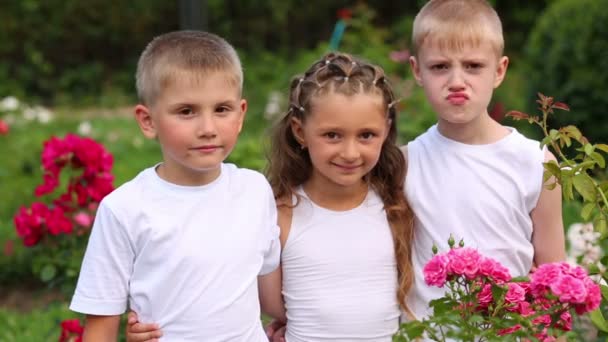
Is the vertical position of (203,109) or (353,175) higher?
(203,109)

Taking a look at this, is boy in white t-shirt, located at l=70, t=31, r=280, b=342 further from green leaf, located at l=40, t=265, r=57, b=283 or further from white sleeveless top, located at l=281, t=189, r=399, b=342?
green leaf, located at l=40, t=265, r=57, b=283

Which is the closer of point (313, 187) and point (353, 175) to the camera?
point (353, 175)

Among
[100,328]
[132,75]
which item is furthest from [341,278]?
[132,75]

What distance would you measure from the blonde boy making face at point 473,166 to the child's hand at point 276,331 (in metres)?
0.43

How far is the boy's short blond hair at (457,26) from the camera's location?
255 centimetres

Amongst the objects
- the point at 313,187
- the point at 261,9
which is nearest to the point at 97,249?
the point at 313,187

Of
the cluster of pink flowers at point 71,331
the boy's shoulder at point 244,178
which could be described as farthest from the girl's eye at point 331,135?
the cluster of pink flowers at point 71,331

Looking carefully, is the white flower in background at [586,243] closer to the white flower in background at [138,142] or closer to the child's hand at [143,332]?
the child's hand at [143,332]

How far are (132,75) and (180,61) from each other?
33.8 feet

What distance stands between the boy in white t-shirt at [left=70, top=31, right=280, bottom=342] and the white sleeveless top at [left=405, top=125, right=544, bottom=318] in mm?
559

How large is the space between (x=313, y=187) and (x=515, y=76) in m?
8.30

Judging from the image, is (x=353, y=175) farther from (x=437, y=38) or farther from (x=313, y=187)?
(x=437, y=38)

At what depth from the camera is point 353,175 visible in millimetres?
2562

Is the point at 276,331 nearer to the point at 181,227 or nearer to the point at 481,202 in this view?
the point at 181,227
